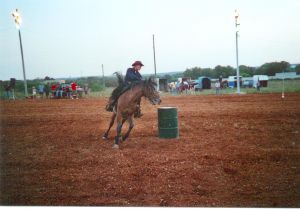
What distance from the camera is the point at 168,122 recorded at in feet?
25.7

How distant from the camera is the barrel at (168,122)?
7840 mm

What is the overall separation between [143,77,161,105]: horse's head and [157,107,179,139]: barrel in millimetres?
670

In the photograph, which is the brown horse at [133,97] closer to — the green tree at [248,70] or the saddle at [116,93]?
the saddle at [116,93]

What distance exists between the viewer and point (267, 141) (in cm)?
739

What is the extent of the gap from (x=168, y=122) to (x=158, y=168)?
89.1 inches

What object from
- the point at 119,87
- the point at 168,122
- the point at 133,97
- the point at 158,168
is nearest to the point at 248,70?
the point at 168,122

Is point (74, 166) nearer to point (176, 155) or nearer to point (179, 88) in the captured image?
point (176, 155)

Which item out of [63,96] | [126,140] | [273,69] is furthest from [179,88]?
[126,140]

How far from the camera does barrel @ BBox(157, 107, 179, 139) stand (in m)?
7.84

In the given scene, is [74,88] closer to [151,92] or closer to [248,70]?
[248,70]

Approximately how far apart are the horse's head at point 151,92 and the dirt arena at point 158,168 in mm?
1035

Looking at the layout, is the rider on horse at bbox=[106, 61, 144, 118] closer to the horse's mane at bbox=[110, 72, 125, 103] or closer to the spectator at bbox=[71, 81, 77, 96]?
the horse's mane at bbox=[110, 72, 125, 103]

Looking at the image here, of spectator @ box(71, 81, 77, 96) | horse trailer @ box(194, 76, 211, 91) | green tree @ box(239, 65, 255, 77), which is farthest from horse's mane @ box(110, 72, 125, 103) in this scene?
horse trailer @ box(194, 76, 211, 91)

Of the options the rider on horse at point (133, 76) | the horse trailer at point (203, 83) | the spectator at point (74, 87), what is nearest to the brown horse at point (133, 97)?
the rider on horse at point (133, 76)
